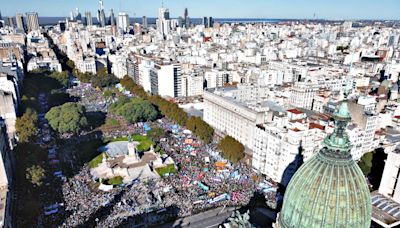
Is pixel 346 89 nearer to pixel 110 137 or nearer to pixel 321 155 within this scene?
pixel 321 155

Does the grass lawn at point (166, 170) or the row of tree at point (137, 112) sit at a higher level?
the row of tree at point (137, 112)

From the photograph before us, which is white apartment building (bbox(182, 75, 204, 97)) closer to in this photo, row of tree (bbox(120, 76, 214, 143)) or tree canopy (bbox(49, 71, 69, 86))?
row of tree (bbox(120, 76, 214, 143))

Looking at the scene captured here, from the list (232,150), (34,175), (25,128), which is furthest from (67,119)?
(232,150)

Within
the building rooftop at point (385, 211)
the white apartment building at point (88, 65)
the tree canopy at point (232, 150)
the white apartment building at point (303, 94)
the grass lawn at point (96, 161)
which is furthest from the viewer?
the white apartment building at point (88, 65)

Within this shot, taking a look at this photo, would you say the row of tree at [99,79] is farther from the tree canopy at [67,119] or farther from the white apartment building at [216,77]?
the tree canopy at [67,119]

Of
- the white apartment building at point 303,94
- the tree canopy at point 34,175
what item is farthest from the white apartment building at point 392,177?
the tree canopy at point 34,175

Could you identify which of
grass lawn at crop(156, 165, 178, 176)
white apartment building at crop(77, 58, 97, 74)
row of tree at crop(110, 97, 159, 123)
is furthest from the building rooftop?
white apartment building at crop(77, 58, 97, 74)

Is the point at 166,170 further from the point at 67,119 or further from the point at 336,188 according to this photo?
the point at 336,188

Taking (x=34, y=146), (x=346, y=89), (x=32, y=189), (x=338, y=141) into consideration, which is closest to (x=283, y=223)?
(x=338, y=141)

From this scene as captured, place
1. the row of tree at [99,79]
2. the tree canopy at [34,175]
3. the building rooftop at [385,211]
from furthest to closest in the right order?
the row of tree at [99,79], the tree canopy at [34,175], the building rooftop at [385,211]

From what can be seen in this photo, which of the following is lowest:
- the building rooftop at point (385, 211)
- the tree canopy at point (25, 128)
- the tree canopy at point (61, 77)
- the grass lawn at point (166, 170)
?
the grass lawn at point (166, 170)
